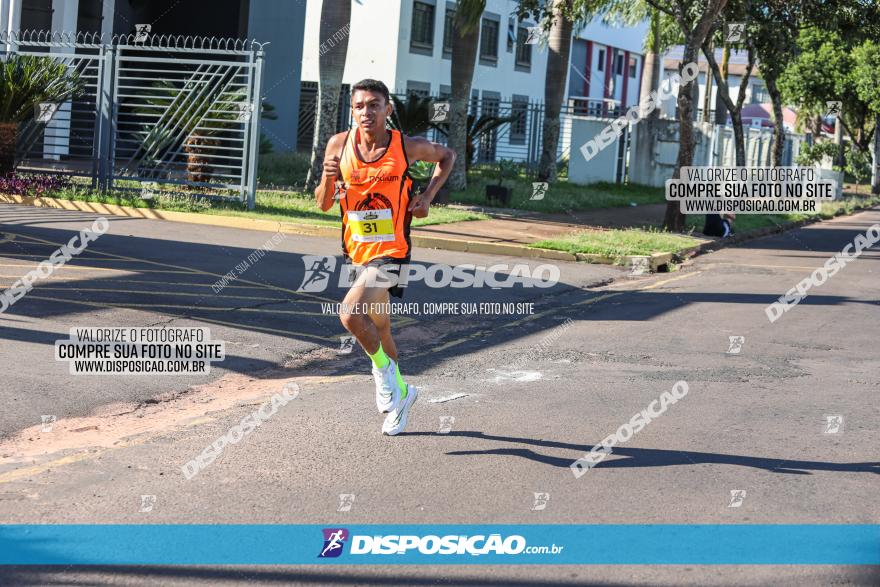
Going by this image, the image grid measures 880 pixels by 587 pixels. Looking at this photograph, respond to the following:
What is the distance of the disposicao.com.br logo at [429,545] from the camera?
195 inches

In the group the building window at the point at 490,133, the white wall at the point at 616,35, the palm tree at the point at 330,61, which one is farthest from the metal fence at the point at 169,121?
the white wall at the point at 616,35

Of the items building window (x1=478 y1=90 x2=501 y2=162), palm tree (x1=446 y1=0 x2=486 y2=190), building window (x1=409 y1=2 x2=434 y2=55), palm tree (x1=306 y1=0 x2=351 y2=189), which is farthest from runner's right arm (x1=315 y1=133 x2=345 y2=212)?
building window (x1=409 y1=2 x2=434 y2=55)

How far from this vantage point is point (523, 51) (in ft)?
159

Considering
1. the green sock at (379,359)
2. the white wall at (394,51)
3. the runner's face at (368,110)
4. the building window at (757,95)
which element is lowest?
the green sock at (379,359)

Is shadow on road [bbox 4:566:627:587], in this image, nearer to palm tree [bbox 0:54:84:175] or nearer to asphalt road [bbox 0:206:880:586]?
asphalt road [bbox 0:206:880:586]

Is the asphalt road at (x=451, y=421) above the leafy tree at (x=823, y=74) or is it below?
below

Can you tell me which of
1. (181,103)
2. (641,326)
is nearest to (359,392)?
(641,326)

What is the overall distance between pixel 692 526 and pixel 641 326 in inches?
248

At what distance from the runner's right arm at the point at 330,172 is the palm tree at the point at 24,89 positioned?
1429 centimetres

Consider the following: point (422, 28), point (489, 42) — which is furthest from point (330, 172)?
point (489, 42)

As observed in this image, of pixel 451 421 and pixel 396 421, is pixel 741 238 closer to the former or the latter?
Result: pixel 451 421

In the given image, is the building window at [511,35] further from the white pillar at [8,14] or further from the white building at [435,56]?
the white pillar at [8,14]

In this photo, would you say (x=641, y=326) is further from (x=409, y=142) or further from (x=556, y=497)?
(x=556, y=497)

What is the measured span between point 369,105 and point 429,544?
280cm
